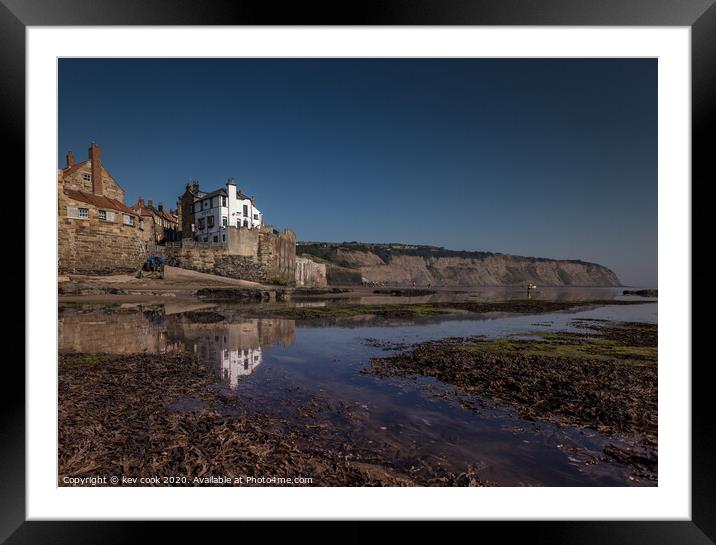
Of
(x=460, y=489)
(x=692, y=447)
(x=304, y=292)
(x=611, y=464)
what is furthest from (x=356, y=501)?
(x=304, y=292)

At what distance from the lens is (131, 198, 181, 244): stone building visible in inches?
635

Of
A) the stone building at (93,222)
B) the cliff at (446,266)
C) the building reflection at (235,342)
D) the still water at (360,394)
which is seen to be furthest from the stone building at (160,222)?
the cliff at (446,266)

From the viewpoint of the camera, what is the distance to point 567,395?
402 centimetres

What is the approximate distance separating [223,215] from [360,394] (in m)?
20.4

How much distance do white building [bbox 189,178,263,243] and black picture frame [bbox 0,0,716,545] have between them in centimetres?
1910

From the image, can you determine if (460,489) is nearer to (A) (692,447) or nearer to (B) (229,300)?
(A) (692,447)

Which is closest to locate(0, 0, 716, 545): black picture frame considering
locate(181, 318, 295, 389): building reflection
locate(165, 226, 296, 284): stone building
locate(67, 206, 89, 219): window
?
locate(181, 318, 295, 389): building reflection

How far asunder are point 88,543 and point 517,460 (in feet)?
12.2

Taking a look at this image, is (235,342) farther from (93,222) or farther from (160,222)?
(160,222)

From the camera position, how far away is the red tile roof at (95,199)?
1068 centimetres

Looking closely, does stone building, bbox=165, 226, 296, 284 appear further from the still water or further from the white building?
the still water

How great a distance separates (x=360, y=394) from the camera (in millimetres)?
4055

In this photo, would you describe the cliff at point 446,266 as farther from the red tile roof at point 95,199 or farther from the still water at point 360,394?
the still water at point 360,394

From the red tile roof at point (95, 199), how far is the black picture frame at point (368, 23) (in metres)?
11.7
